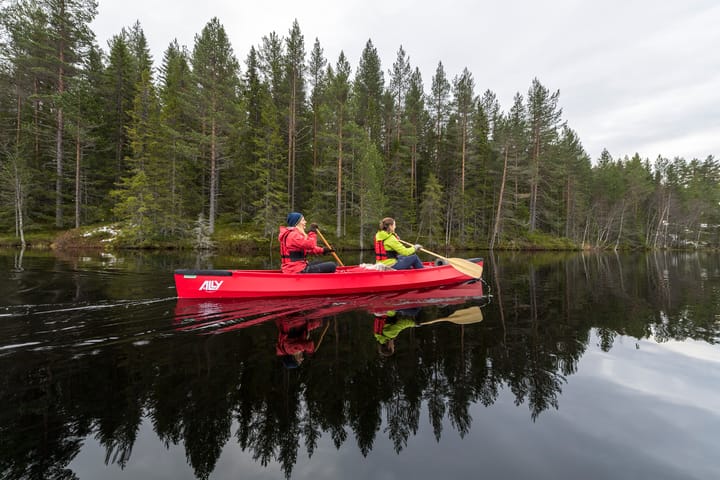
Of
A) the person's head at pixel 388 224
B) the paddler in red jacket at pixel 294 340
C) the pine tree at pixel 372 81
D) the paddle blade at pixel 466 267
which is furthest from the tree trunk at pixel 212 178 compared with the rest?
the paddler in red jacket at pixel 294 340

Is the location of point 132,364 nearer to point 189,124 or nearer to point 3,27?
point 189,124

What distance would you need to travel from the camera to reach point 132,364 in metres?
3.67

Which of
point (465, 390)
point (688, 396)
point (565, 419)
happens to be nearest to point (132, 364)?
point (465, 390)

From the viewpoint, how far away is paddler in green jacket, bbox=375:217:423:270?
28.0 ft

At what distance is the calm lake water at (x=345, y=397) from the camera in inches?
91.4

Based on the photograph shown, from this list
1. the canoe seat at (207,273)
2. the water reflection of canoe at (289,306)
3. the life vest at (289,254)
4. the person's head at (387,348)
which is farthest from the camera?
the life vest at (289,254)

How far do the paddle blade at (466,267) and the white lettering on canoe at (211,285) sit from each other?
19.5ft

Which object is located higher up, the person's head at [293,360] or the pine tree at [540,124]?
the pine tree at [540,124]

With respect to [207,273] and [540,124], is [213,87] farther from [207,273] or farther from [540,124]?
[540,124]

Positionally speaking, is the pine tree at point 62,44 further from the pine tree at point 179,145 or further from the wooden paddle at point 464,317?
the wooden paddle at point 464,317

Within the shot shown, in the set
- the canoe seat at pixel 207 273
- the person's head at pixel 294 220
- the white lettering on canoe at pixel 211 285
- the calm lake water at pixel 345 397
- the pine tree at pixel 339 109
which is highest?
the pine tree at pixel 339 109

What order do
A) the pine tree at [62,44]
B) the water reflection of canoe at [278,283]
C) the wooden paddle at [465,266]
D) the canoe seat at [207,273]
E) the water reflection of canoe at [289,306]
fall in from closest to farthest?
the water reflection of canoe at [289,306]
the canoe seat at [207,273]
the water reflection of canoe at [278,283]
the wooden paddle at [465,266]
the pine tree at [62,44]

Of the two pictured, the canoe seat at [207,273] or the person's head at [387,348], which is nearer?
the person's head at [387,348]

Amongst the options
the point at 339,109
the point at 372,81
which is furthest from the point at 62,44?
the point at 372,81
